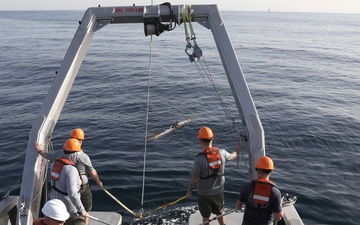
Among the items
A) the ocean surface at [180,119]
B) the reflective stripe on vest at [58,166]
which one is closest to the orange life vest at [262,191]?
the ocean surface at [180,119]

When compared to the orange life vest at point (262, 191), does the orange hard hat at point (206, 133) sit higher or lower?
higher

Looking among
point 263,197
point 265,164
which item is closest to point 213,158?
point 265,164

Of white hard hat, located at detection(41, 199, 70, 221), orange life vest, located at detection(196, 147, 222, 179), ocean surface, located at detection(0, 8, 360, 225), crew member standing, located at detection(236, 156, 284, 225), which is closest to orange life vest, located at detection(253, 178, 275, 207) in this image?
crew member standing, located at detection(236, 156, 284, 225)

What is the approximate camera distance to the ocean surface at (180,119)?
11859 mm

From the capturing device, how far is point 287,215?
7098mm

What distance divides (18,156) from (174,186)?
8045 mm

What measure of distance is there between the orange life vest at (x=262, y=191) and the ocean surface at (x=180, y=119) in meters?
1.77

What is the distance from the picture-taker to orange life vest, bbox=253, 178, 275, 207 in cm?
Result: 487

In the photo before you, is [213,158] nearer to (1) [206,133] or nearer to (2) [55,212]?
(1) [206,133]

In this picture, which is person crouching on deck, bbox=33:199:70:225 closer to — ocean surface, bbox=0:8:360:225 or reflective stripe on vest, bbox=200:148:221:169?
reflective stripe on vest, bbox=200:148:221:169

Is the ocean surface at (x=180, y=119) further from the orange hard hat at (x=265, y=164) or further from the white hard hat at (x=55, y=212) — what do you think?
the white hard hat at (x=55, y=212)

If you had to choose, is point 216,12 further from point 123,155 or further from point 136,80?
point 136,80

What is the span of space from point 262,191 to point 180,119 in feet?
49.0

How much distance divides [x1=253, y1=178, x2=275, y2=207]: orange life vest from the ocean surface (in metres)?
1.77
